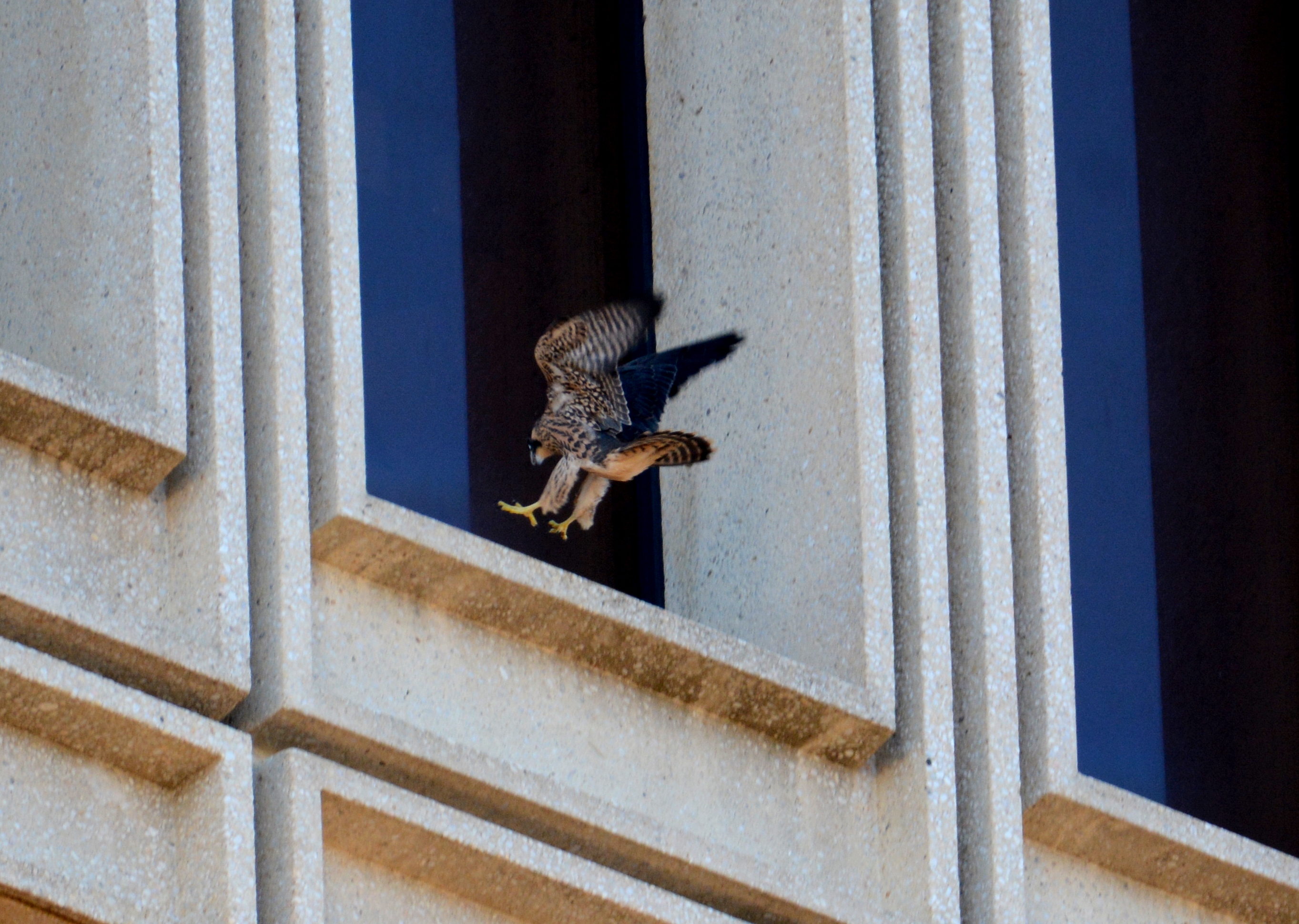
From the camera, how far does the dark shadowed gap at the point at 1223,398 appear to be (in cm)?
646

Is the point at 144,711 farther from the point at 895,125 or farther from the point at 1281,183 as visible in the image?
the point at 1281,183

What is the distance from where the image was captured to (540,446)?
542 centimetres

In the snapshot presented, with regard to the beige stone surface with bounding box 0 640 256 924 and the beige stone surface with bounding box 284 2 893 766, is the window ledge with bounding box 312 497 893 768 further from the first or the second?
the beige stone surface with bounding box 0 640 256 924

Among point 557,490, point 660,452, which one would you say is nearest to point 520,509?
point 557,490

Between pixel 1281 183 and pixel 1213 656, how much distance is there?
4.84ft

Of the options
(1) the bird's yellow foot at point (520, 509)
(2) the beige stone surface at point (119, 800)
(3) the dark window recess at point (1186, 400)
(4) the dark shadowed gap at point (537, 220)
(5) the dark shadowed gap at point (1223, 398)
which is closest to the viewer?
(2) the beige stone surface at point (119, 800)

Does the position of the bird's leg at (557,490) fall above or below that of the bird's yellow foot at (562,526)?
above

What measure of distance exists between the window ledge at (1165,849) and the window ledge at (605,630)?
493mm

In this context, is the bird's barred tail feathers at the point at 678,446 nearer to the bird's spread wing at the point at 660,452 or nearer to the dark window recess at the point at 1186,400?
the bird's spread wing at the point at 660,452

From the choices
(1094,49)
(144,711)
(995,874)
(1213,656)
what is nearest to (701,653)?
(995,874)

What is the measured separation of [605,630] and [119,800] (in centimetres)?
107

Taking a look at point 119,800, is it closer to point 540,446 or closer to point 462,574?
point 462,574

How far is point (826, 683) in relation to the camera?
5066 mm

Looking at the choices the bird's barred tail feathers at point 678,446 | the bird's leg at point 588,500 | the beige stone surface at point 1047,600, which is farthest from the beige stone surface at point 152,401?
the beige stone surface at point 1047,600
